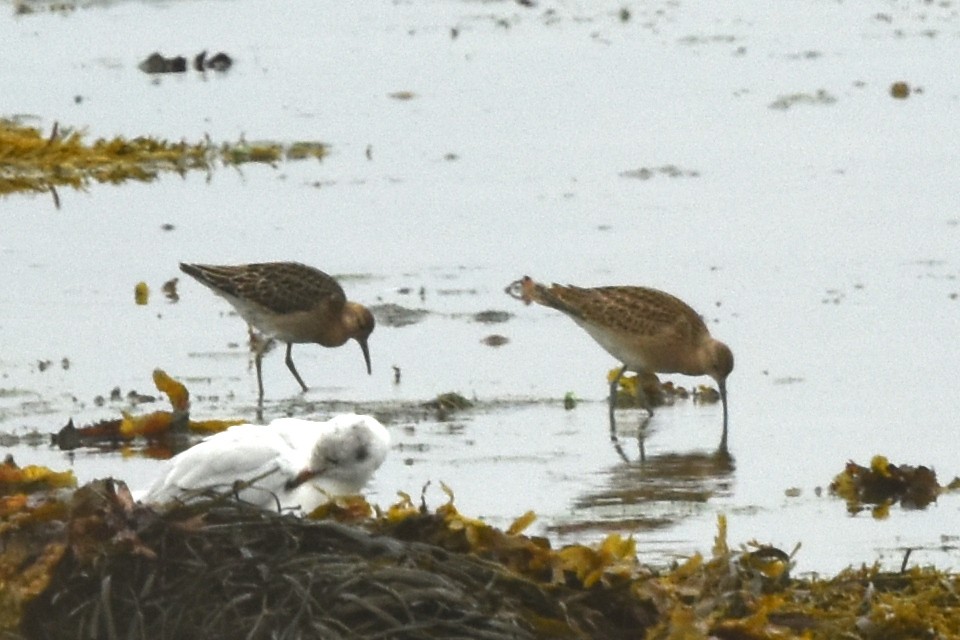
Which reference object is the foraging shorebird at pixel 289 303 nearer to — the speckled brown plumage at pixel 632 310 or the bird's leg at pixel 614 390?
the speckled brown plumage at pixel 632 310

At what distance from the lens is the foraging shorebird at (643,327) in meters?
12.6

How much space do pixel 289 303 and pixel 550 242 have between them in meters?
2.84

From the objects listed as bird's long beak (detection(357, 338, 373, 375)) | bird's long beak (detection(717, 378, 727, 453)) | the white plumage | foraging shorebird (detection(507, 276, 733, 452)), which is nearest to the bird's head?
the white plumage

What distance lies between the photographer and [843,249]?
50.6 feet

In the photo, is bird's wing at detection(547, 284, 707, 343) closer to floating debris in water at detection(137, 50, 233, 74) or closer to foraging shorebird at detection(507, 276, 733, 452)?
foraging shorebird at detection(507, 276, 733, 452)

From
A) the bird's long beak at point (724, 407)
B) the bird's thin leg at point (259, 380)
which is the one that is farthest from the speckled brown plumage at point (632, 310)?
the bird's thin leg at point (259, 380)

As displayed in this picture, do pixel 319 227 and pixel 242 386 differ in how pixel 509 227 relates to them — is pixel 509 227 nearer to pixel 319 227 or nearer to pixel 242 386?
pixel 319 227

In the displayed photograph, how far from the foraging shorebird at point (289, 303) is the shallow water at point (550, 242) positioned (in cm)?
21

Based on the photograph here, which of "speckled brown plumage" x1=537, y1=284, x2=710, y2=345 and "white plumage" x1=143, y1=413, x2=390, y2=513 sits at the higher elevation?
"speckled brown plumage" x1=537, y1=284, x2=710, y2=345

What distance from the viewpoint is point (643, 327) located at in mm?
12656

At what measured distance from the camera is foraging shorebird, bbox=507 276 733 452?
12.6 m

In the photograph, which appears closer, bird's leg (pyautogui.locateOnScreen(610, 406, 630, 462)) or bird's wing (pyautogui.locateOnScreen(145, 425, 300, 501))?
bird's wing (pyautogui.locateOnScreen(145, 425, 300, 501))

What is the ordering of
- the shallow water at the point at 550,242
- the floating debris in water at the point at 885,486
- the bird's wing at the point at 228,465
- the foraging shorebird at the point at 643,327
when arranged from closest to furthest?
the bird's wing at the point at 228,465, the floating debris in water at the point at 885,486, the shallow water at the point at 550,242, the foraging shorebird at the point at 643,327

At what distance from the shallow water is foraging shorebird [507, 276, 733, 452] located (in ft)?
0.79
